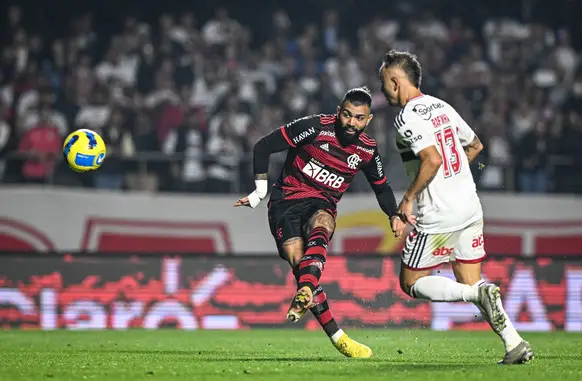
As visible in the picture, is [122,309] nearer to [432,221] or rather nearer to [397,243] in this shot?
[397,243]

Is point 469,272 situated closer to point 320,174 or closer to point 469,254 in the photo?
point 469,254

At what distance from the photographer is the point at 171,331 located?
46.1 ft

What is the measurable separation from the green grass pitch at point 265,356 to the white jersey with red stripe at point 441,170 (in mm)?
1073

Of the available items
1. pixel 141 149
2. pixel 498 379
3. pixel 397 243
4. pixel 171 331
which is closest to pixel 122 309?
pixel 171 331

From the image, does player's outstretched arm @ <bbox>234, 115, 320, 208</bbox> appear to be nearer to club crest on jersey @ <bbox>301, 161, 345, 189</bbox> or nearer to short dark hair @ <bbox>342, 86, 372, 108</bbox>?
club crest on jersey @ <bbox>301, 161, 345, 189</bbox>

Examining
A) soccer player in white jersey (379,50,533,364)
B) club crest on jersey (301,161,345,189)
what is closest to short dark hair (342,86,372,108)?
club crest on jersey (301,161,345,189)

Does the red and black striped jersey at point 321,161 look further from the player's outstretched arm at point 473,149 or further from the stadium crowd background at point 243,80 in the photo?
the stadium crowd background at point 243,80

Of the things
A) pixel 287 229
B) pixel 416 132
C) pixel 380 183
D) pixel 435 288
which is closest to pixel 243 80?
pixel 380 183

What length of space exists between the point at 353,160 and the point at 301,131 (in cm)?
53

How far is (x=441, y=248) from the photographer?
8.14 meters

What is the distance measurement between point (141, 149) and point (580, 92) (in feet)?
23.5

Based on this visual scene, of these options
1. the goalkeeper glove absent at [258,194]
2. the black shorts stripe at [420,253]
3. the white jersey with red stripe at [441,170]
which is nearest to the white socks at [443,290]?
the black shorts stripe at [420,253]

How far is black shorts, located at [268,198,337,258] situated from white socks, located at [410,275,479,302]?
1596mm

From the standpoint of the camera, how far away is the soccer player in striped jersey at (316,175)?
921 cm
